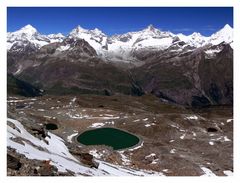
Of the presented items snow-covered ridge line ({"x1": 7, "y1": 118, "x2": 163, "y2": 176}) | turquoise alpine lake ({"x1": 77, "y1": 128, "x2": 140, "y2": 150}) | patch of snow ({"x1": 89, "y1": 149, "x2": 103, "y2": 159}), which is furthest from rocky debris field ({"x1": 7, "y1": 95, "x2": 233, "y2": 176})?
turquoise alpine lake ({"x1": 77, "y1": 128, "x2": 140, "y2": 150})

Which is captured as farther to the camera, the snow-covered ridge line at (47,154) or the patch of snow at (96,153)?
the patch of snow at (96,153)

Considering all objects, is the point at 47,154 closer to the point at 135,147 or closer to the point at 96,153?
the point at 96,153

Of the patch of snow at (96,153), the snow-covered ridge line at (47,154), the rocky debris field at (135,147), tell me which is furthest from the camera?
the patch of snow at (96,153)

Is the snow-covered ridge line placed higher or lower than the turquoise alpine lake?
higher

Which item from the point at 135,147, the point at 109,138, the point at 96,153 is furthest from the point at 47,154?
the point at 109,138

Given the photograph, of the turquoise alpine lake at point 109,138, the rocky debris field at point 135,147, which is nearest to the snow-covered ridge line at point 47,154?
the rocky debris field at point 135,147

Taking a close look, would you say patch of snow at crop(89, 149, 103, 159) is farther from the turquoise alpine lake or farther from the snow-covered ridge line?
the turquoise alpine lake

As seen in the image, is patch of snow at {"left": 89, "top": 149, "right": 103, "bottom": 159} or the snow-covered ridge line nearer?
the snow-covered ridge line

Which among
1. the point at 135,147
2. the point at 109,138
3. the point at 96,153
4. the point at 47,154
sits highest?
the point at 47,154

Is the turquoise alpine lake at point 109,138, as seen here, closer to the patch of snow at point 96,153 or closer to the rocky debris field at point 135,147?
the rocky debris field at point 135,147
